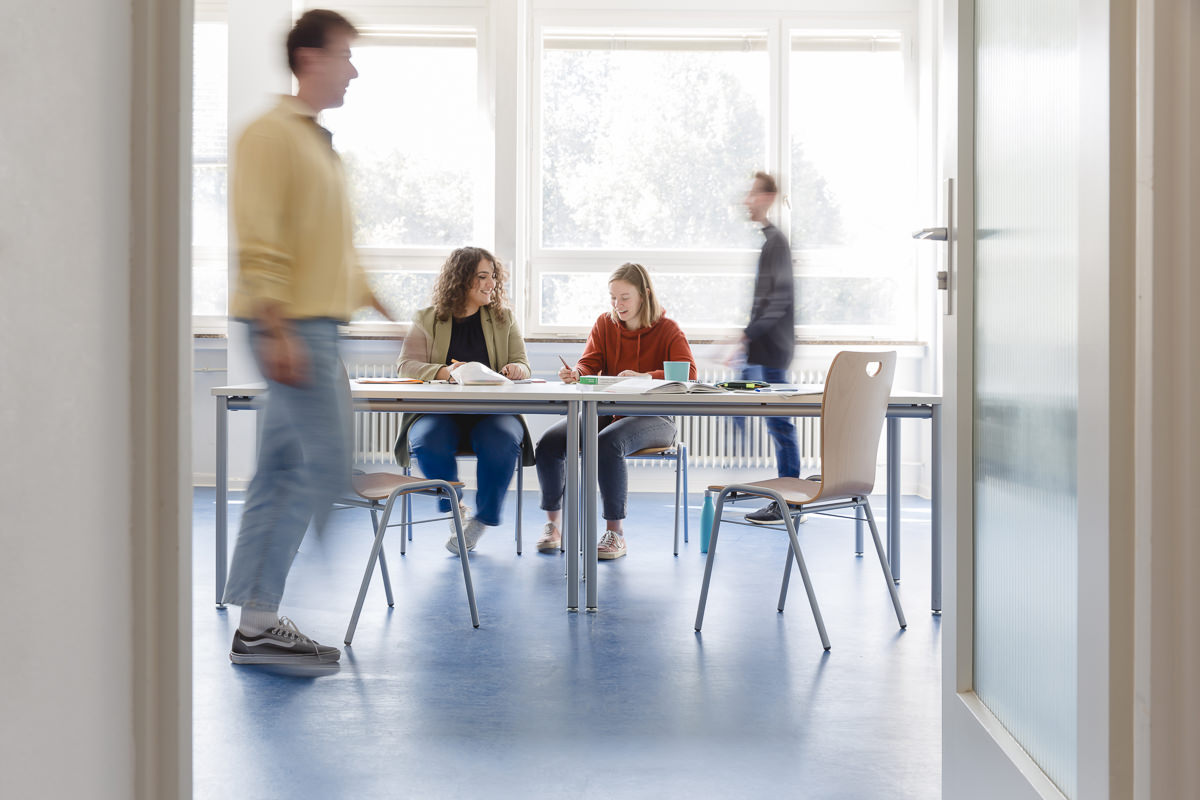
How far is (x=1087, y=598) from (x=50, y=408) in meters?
0.96

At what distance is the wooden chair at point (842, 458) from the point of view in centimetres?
233

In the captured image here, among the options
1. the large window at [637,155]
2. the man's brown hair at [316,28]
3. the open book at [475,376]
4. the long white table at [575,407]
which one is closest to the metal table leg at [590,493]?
the long white table at [575,407]

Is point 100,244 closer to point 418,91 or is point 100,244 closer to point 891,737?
point 891,737

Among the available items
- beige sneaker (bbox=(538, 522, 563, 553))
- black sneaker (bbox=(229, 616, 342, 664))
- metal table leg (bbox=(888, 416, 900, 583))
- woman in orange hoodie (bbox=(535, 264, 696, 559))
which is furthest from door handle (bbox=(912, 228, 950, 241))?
beige sneaker (bbox=(538, 522, 563, 553))

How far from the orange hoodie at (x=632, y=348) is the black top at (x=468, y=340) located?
14.4 inches

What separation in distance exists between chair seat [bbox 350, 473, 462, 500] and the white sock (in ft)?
1.19

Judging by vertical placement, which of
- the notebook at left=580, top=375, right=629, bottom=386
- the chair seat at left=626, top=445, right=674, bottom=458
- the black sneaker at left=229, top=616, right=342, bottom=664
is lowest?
the black sneaker at left=229, top=616, right=342, bottom=664

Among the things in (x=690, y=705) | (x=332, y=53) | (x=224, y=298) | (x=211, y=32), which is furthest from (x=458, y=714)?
(x=211, y=32)

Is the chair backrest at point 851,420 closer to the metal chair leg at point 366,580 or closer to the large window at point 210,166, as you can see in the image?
the metal chair leg at point 366,580

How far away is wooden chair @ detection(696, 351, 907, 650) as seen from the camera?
2.33 metres

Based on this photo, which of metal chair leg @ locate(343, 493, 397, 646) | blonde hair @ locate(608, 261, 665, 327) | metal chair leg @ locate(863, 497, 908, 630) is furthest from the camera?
blonde hair @ locate(608, 261, 665, 327)

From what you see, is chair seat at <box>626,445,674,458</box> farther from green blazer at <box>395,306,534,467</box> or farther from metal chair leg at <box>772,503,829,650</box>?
metal chair leg at <box>772,503,829,650</box>

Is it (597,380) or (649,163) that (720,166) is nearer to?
(649,163)

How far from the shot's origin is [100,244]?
Answer: 735 millimetres
